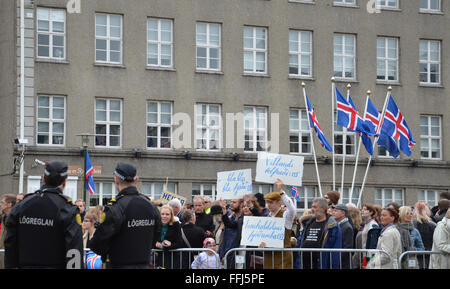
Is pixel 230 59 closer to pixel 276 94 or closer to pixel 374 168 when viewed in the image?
pixel 276 94

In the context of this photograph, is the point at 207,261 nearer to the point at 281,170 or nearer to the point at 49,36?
the point at 281,170

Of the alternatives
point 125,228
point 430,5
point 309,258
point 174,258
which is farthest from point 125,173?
point 430,5

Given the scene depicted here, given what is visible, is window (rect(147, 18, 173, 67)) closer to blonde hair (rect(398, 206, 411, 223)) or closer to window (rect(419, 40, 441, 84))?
window (rect(419, 40, 441, 84))

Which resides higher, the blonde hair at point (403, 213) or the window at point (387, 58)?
the window at point (387, 58)

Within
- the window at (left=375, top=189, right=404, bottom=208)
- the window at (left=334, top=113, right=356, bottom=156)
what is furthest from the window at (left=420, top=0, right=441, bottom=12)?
the window at (left=375, top=189, right=404, bottom=208)

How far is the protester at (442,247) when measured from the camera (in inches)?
509

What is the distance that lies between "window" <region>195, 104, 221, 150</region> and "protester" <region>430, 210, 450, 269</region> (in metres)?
25.0

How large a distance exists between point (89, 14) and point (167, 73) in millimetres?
3955

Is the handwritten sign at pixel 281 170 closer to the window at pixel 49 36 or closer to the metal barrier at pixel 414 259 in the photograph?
the metal barrier at pixel 414 259

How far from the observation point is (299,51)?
130 ft

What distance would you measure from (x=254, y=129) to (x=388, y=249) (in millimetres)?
26057

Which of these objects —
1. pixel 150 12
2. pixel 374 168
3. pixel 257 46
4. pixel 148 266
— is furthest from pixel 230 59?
pixel 148 266

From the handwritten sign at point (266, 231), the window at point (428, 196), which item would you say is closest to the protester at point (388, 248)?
the handwritten sign at point (266, 231)

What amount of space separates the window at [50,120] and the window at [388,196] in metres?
14.2
